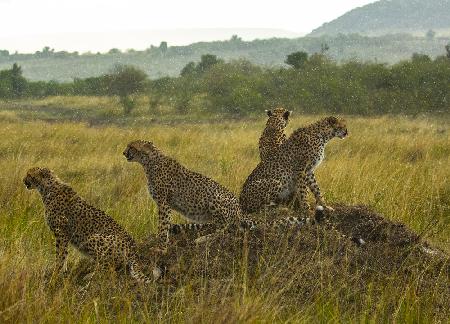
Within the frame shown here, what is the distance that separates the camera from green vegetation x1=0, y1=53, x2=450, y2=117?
2481cm

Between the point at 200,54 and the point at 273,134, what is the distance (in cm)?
11357

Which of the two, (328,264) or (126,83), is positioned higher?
(328,264)

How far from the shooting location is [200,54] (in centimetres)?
11806

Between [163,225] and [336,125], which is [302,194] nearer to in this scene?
[336,125]

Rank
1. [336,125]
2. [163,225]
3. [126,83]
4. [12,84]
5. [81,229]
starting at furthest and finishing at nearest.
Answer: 1. [12,84]
2. [126,83]
3. [336,125]
4. [163,225]
5. [81,229]

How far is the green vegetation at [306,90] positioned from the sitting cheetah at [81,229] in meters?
20.4

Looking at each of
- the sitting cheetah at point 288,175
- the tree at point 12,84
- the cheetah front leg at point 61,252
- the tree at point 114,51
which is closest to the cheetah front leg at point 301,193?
the sitting cheetah at point 288,175

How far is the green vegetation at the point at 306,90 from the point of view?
24.8m

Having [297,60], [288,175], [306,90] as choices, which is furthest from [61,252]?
[297,60]

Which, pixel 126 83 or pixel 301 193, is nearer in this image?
pixel 301 193

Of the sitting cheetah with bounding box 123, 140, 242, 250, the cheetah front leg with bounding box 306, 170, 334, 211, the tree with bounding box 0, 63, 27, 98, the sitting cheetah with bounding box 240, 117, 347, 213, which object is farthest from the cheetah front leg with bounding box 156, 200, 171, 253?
the tree with bounding box 0, 63, 27, 98

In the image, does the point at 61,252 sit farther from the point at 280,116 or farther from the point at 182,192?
the point at 280,116

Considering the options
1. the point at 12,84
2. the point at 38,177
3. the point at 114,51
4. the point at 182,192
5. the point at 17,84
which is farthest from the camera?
the point at 114,51

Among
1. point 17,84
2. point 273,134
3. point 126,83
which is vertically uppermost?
point 273,134
